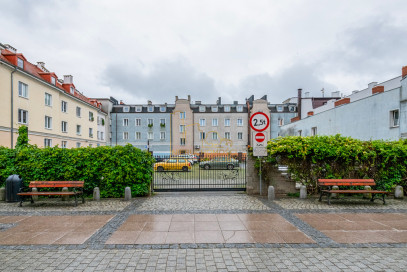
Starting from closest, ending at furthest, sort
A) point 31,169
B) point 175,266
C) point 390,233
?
point 175,266, point 390,233, point 31,169

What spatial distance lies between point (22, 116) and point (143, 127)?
27184mm

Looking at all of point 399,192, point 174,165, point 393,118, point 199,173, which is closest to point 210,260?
point 199,173

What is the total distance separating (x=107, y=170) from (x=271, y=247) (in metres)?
7.42

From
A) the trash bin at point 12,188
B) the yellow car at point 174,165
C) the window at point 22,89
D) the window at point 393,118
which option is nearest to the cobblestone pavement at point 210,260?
the trash bin at point 12,188

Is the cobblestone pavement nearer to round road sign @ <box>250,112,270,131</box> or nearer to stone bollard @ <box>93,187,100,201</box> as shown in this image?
stone bollard @ <box>93,187,100,201</box>

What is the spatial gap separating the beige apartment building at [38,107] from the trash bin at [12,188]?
16.3 meters

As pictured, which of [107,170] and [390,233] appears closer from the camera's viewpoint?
[390,233]

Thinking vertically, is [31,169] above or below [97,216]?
above

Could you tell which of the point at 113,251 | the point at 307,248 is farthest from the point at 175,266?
the point at 307,248

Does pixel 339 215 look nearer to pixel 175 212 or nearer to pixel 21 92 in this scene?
pixel 175 212

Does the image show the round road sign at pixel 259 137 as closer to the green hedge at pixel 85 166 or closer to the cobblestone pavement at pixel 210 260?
the green hedge at pixel 85 166

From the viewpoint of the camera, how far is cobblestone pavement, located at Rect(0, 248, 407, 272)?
4.04 m

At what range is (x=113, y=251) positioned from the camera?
4.70 metres

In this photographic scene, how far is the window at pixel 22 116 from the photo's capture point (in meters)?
24.5
